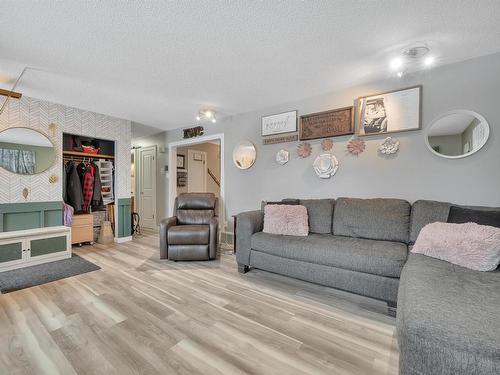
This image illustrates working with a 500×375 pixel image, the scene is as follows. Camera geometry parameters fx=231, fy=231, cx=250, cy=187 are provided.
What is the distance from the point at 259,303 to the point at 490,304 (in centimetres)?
150

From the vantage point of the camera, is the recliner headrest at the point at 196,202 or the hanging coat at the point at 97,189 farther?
the hanging coat at the point at 97,189

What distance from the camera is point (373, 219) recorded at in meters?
2.40

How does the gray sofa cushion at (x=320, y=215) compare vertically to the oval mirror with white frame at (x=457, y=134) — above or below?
below

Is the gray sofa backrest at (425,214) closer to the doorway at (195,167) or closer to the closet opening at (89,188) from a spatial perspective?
the doorway at (195,167)

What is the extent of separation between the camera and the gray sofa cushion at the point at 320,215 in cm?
268

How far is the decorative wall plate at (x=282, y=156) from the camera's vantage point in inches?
133

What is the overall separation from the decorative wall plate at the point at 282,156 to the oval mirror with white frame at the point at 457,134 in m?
1.62

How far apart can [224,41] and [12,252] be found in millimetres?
3483

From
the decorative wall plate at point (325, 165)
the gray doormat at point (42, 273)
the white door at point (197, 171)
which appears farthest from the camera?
the white door at point (197, 171)

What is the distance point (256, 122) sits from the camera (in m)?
3.72

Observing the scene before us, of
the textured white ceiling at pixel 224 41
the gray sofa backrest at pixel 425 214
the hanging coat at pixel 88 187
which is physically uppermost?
the textured white ceiling at pixel 224 41

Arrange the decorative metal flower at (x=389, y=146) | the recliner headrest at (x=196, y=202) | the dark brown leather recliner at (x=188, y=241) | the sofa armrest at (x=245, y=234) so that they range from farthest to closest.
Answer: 1. the recliner headrest at (x=196, y=202)
2. the dark brown leather recliner at (x=188, y=241)
3. the sofa armrest at (x=245, y=234)
4. the decorative metal flower at (x=389, y=146)

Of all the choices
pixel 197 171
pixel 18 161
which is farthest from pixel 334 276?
pixel 197 171

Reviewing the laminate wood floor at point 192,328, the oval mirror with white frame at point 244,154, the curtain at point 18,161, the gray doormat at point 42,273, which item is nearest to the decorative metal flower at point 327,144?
the oval mirror with white frame at point 244,154
